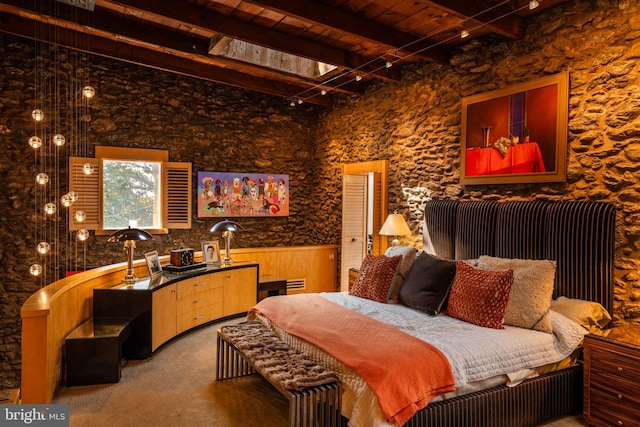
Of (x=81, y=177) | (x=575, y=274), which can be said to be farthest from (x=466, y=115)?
(x=81, y=177)

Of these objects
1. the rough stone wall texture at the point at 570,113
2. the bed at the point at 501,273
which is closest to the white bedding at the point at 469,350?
the bed at the point at 501,273

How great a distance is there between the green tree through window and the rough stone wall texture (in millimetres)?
3604

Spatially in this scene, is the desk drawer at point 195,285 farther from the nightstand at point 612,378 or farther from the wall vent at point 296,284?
the nightstand at point 612,378

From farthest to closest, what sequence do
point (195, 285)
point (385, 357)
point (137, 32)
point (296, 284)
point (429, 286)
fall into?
point (296, 284) < point (195, 285) < point (137, 32) < point (429, 286) < point (385, 357)

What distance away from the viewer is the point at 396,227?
17.2 ft

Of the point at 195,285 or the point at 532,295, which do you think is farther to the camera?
the point at 195,285

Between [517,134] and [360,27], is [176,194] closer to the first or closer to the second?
[360,27]

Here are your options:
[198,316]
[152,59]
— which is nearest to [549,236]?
[198,316]

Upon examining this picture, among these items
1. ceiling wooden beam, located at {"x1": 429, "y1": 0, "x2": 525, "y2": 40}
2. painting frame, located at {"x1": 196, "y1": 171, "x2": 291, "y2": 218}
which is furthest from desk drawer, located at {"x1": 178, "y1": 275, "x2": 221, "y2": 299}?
ceiling wooden beam, located at {"x1": 429, "y1": 0, "x2": 525, "y2": 40}

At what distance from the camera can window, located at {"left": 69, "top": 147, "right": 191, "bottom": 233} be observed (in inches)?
236

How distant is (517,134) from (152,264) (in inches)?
161

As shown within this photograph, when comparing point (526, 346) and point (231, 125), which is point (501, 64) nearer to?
point (526, 346)

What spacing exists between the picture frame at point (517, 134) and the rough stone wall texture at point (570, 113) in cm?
9

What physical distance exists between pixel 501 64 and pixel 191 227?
4.93m
